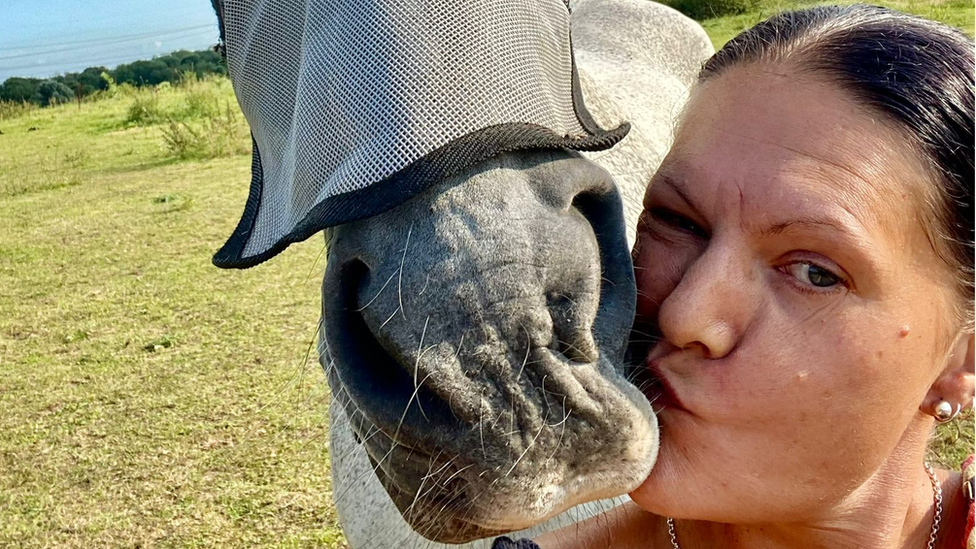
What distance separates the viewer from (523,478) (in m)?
0.88

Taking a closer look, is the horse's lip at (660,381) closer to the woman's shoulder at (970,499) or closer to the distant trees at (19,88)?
the woman's shoulder at (970,499)

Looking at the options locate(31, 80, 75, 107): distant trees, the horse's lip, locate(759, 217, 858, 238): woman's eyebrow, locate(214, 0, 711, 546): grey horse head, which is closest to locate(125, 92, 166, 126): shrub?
locate(31, 80, 75, 107): distant trees

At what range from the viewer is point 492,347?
2.80ft

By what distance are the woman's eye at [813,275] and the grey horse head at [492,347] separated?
0.19 m

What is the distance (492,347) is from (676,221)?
13.7 inches

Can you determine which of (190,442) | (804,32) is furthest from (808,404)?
(190,442)

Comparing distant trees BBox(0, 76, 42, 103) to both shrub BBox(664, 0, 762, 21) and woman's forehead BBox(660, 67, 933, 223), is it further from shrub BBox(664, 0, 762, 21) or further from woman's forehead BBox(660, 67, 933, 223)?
woman's forehead BBox(660, 67, 933, 223)

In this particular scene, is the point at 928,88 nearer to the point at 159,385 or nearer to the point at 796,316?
the point at 796,316

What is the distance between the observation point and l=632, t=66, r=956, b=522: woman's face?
871 mm

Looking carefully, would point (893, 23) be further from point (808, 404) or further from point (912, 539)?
point (912, 539)

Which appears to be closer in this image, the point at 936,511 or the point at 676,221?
the point at 676,221

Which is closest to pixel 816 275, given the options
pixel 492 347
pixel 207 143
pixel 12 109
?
pixel 492 347

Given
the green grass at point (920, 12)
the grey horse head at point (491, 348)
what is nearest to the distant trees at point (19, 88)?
the green grass at point (920, 12)

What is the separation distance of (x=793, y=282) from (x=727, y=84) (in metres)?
0.30
